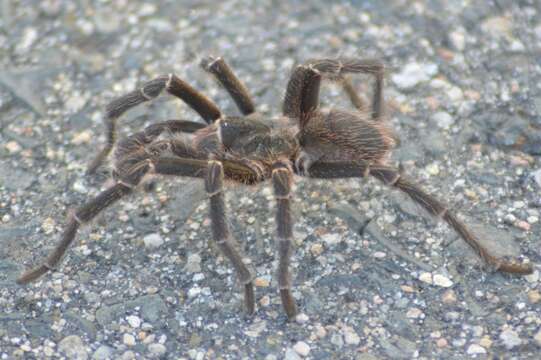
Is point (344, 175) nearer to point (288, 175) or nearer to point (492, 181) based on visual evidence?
point (288, 175)

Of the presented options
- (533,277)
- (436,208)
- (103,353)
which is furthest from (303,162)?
(103,353)

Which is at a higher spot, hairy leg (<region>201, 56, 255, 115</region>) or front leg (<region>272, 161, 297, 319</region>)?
hairy leg (<region>201, 56, 255, 115</region>)

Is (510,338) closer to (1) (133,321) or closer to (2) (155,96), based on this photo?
(1) (133,321)

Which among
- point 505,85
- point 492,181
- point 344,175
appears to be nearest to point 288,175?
point 344,175

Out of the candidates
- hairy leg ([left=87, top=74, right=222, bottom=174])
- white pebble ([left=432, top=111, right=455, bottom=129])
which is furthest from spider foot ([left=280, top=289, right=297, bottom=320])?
white pebble ([left=432, top=111, right=455, bottom=129])

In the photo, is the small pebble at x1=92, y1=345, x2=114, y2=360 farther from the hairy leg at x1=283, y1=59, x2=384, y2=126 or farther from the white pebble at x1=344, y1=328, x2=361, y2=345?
the hairy leg at x1=283, y1=59, x2=384, y2=126

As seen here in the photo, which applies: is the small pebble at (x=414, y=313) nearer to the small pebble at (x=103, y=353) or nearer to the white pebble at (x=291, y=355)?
A: the white pebble at (x=291, y=355)
